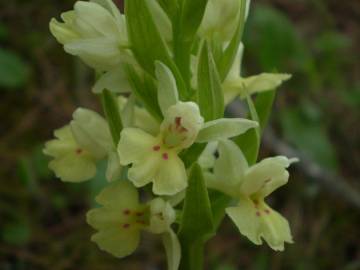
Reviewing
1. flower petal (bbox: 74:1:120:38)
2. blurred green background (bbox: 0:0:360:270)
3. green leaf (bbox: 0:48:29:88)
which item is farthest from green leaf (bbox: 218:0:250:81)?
green leaf (bbox: 0:48:29:88)

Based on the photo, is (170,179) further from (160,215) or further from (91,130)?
(91,130)

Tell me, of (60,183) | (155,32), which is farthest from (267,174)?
(60,183)

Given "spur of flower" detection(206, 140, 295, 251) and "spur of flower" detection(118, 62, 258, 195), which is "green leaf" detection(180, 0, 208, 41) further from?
"spur of flower" detection(206, 140, 295, 251)

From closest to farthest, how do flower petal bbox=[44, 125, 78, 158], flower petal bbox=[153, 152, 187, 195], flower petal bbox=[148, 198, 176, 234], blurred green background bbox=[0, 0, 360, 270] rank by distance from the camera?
flower petal bbox=[153, 152, 187, 195], flower petal bbox=[148, 198, 176, 234], flower petal bbox=[44, 125, 78, 158], blurred green background bbox=[0, 0, 360, 270]

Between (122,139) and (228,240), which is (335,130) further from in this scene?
(122,139)

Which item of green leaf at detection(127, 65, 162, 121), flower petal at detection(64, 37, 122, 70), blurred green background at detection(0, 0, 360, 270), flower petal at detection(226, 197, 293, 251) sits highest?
flower petal at detection(64, 37, 122, 70)

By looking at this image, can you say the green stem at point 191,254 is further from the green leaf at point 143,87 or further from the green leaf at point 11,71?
the green leaf at point 11,71
